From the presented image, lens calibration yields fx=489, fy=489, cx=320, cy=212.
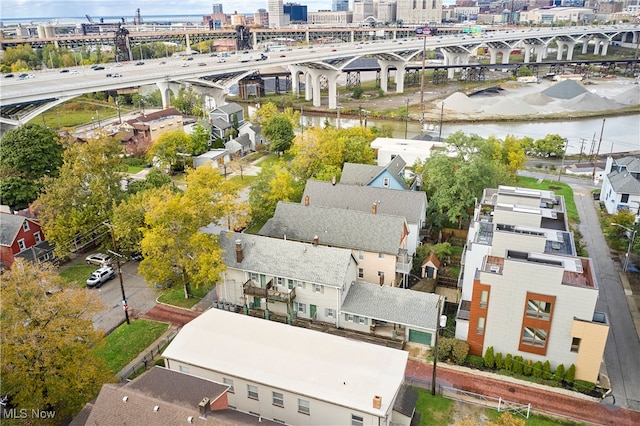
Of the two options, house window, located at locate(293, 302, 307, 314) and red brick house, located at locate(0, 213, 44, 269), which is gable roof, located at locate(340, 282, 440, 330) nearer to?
house window, located at locate(293, 302, 307, 314)

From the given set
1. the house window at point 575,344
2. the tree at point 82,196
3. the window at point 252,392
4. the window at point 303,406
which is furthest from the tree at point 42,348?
the house window at point 575,344

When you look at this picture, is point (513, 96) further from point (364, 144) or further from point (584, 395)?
point (584, 395)

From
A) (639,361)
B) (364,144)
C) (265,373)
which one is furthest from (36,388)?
(364,144)

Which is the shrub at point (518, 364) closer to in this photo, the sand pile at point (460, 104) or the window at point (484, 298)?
the window at point (484, 298)

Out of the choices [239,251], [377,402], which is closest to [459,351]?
[377,402]

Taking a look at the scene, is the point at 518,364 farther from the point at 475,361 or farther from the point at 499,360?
the point at 475,361
